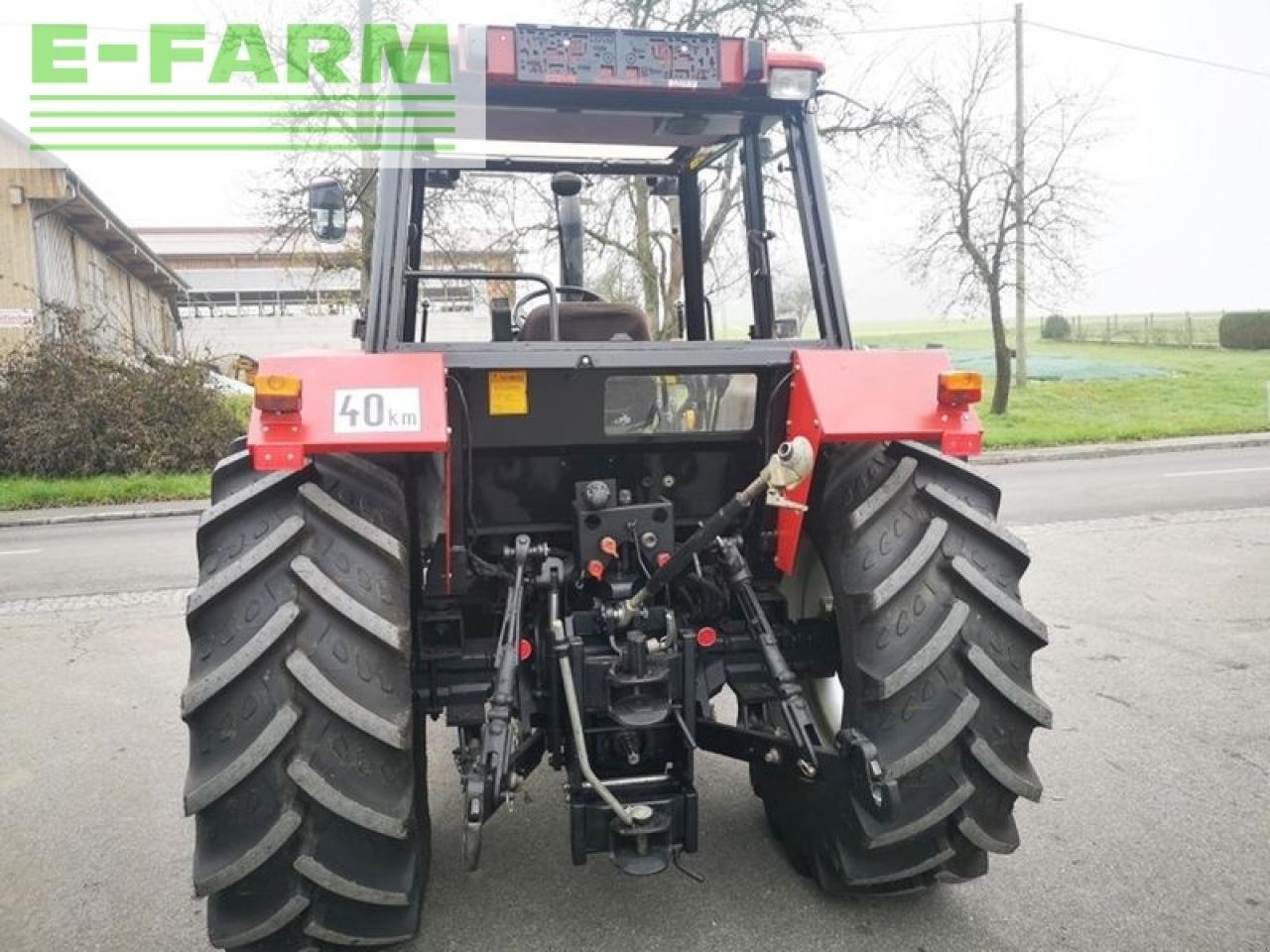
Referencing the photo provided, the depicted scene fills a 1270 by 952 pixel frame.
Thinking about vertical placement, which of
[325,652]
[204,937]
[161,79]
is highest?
[161,79]

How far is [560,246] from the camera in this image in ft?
13.2

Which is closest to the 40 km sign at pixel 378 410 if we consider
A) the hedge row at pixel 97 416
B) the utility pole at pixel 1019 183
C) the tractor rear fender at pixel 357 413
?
the tractor rear fender at pixel 357 413

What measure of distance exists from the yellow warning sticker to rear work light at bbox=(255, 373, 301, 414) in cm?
56

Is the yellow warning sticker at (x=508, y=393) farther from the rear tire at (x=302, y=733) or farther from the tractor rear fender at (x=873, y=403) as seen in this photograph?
the tractor rear fender at (x=873, y=403)

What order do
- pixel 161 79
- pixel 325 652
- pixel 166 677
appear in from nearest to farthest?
pixel 325 652
pixel 166 677
pixel 161 79

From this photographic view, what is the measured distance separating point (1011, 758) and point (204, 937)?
235cm

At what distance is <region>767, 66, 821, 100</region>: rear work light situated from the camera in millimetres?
3152

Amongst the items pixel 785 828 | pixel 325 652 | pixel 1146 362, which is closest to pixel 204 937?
pixel 325 652

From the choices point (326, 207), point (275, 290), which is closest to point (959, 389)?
point (326, 207)

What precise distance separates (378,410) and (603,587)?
0.88m

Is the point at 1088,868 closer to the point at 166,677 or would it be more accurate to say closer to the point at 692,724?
the point at 692,724

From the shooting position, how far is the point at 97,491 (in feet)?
43.4

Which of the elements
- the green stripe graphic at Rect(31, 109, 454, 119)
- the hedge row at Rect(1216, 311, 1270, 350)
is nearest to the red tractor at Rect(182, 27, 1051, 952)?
the green stripe graphic at Rect(31, 109, 454, 119)

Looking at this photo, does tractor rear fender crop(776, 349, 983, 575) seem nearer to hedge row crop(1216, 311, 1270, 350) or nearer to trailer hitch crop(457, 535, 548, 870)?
A: trailer hitch crop(457, 535, 548, 870)
